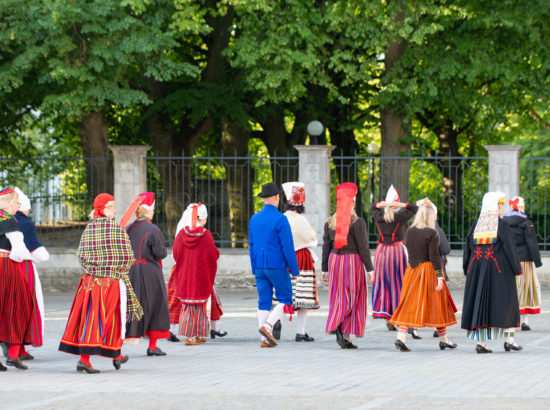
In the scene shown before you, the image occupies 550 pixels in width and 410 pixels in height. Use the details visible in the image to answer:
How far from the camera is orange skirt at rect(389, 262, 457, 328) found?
36.4 feet

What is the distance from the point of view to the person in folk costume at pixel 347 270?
11219 mm

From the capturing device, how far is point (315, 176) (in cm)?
1970

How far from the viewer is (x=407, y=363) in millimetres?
9875

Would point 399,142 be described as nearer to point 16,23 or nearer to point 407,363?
point 16,23

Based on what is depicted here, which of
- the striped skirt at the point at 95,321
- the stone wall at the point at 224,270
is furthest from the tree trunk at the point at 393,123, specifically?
the striped skirt at the point at 95,321

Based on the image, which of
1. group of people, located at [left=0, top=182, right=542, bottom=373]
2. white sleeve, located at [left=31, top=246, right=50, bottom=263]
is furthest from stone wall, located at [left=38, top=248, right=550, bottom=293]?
white sleeve, located at [left=31, top=246, right=50, bottom=263]

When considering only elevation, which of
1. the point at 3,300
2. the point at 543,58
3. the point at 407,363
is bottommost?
the point at 407,363

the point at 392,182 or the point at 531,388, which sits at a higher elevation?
the point at 392,182

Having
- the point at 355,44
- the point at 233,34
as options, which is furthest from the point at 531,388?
the point at 233,34

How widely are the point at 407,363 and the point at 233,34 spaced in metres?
18.0

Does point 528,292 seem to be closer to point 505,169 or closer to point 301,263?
point 301,263

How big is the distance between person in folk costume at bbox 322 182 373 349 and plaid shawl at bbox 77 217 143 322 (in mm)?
2664

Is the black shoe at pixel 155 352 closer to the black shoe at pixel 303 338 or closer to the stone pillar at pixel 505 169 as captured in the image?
the black shoe at pixel 303 338

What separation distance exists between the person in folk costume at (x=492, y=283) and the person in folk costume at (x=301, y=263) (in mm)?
1997
